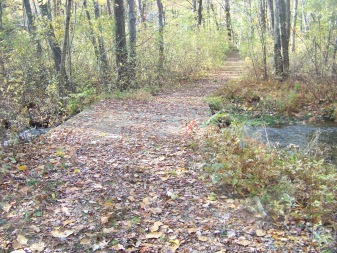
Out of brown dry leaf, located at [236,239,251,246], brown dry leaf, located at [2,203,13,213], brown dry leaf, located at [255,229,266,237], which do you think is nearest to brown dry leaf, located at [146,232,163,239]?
brown dry leaf, located at [236,239,251,246]

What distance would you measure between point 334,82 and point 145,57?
6767 mm

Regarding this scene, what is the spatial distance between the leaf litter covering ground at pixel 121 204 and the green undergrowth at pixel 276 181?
203 mm

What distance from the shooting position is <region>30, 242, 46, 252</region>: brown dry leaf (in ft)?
10.3

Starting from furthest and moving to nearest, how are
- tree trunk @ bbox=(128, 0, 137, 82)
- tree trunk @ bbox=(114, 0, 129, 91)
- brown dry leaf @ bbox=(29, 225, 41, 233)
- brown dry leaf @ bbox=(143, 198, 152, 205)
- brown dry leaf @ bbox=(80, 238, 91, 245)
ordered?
tree trunk @ bbox=(128, 0, 137, 82)
tree trunk @ bbox=(114, 0, 129, 91)
brown dry leaf @ bbox=(143, 198, 152, 205)
brown dry leaf @ bbox=(29, 225, 41, 233)
brown dry leaf @ bbox=(80, 238, 91, 245)

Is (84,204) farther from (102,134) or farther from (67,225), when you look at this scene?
(102,134)

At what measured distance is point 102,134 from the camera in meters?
6.78

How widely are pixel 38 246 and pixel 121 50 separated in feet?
30.3

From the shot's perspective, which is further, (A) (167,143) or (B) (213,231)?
(A) (167,143)

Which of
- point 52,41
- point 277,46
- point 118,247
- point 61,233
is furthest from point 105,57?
point 118,247

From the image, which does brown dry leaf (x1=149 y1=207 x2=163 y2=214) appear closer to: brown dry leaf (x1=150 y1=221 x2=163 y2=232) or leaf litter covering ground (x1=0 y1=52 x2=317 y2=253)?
leaf litter covering ground (x1=0 y1=52 x2=317 y2=253)

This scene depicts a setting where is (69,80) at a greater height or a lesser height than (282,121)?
greater

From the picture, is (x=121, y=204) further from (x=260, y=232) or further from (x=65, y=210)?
(x=260, y=232)

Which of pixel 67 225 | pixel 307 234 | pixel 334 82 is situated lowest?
pixel 307 234

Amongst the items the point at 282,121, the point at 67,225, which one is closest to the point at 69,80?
the point at 282,121
